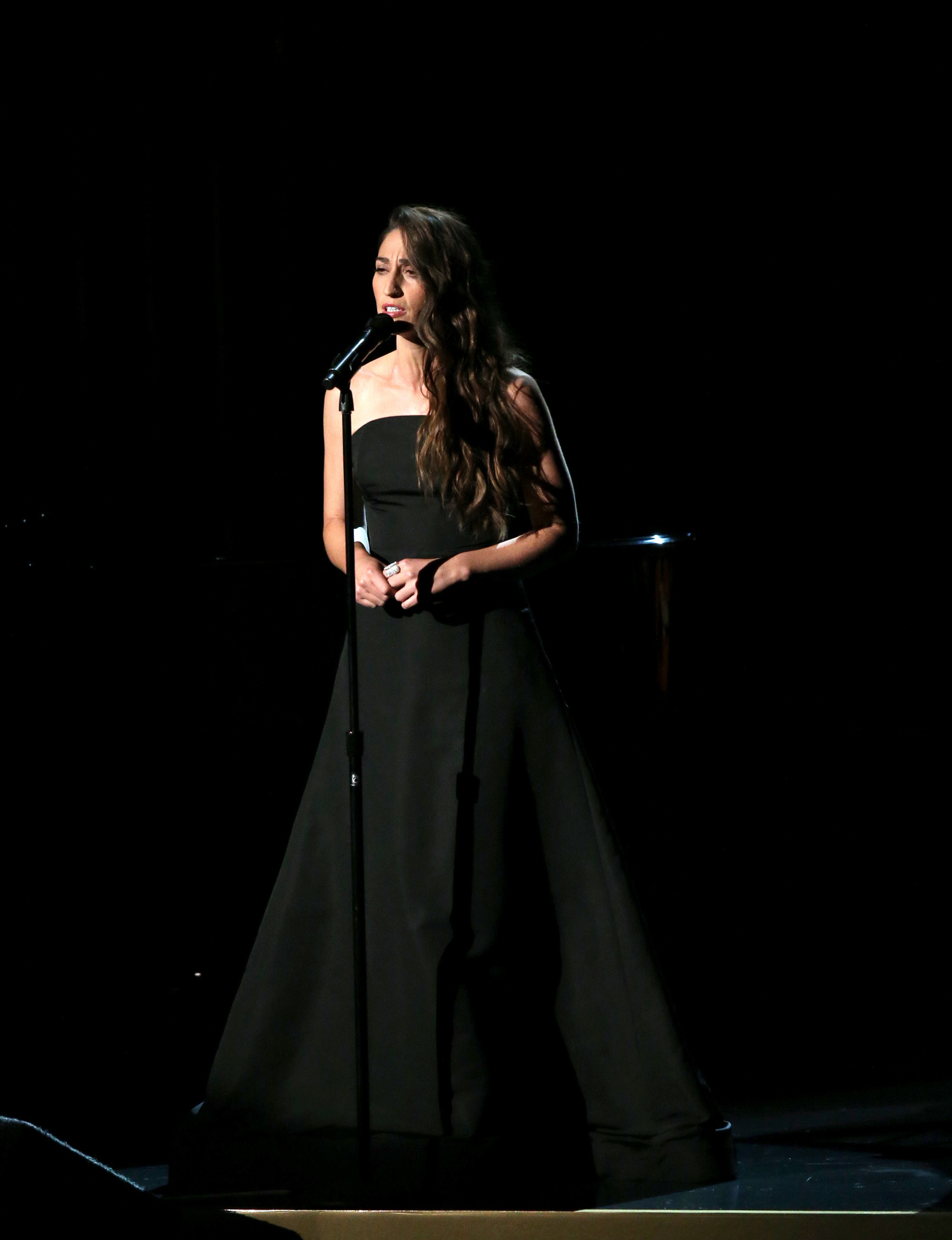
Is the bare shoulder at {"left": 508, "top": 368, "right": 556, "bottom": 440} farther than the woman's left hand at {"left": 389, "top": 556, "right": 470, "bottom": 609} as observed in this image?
Yes

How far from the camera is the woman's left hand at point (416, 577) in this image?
7.93 ft

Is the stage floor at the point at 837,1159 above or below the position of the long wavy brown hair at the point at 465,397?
below

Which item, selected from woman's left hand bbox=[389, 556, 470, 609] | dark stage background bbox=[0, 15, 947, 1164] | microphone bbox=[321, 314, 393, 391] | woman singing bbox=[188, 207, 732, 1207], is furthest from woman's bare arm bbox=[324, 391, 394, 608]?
dark stage background bbox=[0, 15, 947, 1164]

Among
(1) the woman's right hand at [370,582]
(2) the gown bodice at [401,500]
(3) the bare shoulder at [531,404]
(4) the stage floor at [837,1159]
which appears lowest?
(4) the stage floor at [837,1159]

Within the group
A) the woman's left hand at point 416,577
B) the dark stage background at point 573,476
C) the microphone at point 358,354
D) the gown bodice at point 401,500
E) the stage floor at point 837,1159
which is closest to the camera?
the stage floor at point 837,1159

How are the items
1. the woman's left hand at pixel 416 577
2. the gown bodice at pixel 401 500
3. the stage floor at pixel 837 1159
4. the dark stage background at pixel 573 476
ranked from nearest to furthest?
the stage floor at pixel 837 1159, the woman's left hand at pixel 416 577, the gown bodice at pixel 401 500, the dark stage background at pixel 573 476

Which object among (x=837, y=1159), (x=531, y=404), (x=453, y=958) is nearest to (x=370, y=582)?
(x=531, y=404)

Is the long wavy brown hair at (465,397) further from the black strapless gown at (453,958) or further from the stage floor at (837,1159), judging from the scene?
the stage floor at (837,1159)

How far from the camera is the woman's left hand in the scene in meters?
2.42

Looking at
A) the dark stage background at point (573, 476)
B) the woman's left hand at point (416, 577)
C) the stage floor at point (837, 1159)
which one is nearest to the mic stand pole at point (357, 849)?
the woman's left hand at point (416, 577)

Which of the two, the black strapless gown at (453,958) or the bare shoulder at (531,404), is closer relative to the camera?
the black strapless gown at (453,958)

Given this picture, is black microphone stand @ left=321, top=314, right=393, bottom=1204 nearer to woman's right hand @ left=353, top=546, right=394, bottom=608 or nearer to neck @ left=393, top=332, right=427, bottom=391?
woman's right hand @ left=353, top=546, right=394, bottom=608

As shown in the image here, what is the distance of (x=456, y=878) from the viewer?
2.45 metres

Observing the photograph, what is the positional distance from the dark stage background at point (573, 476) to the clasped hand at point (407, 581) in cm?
117
